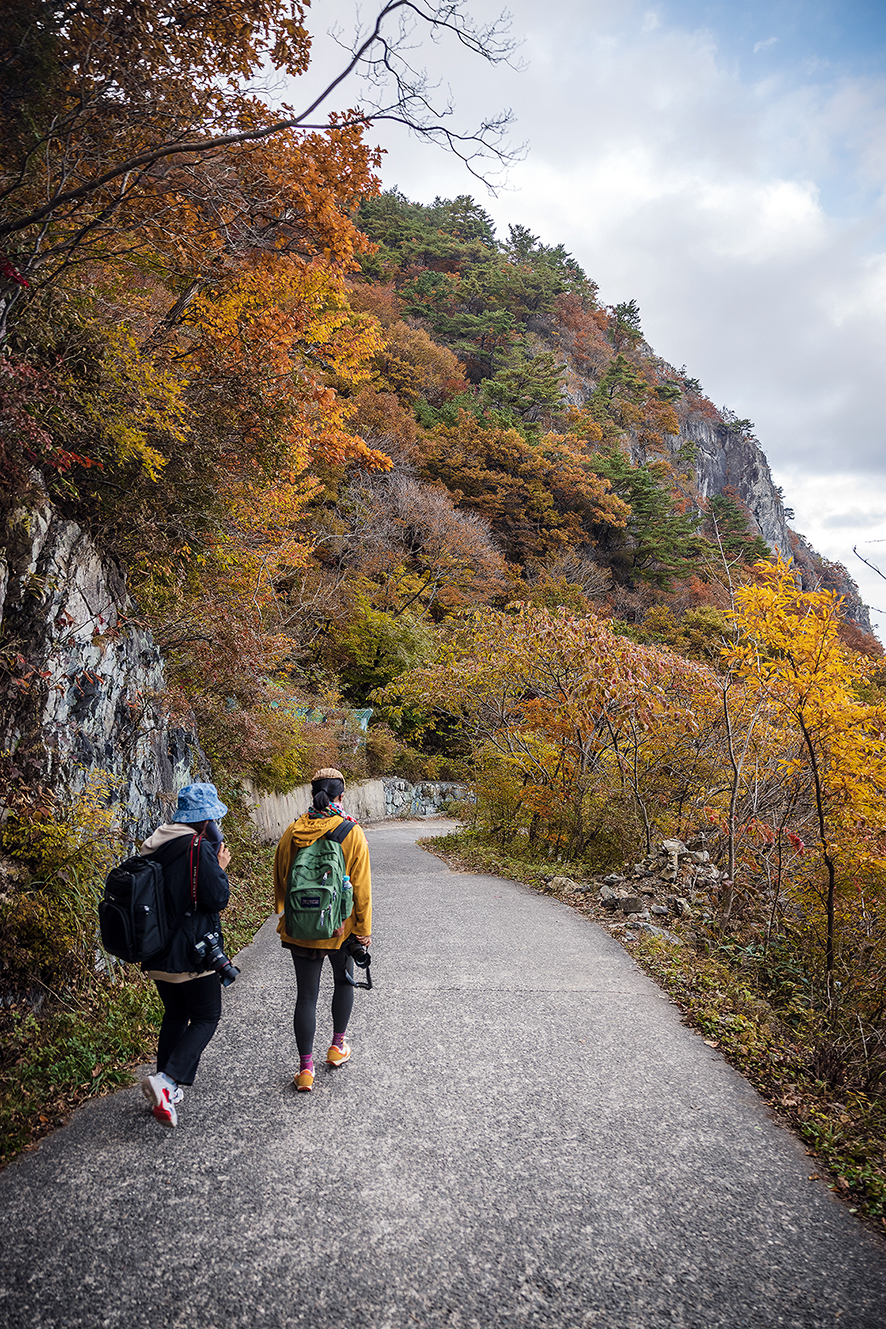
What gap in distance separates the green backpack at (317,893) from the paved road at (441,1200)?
0.93m

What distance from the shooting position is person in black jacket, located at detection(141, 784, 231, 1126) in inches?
120

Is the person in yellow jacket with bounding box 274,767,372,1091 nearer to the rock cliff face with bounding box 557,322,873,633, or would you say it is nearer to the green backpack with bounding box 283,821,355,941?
the green backpack with bounding box 283,821,355,941

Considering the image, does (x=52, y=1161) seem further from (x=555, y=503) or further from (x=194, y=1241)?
(x=555, y=503)

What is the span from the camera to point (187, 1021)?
3221mm

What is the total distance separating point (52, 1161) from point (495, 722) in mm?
9223

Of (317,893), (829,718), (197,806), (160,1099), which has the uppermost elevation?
(829,718)

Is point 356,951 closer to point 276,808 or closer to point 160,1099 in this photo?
point 160,1099

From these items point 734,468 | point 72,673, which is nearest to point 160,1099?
point 72,673

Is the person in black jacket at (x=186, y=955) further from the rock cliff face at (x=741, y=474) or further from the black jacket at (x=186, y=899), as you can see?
the rock cliff face at (x=741, y=474)

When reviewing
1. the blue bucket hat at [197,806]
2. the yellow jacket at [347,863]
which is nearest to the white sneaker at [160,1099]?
the yellow jacket at [347,863]

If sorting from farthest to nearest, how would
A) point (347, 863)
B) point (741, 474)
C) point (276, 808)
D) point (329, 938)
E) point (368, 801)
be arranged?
point (741, 474)
point (368, 801)
point (276, 808)
point (347, 863)
point (329, 938)

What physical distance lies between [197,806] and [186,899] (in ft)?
1.47

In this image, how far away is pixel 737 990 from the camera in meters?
5.01

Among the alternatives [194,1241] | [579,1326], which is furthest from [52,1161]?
[579,1326]
